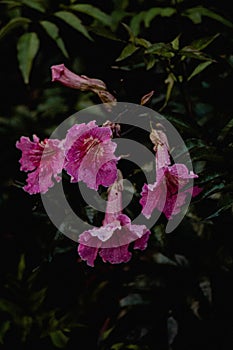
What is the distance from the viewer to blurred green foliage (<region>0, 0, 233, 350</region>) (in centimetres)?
195

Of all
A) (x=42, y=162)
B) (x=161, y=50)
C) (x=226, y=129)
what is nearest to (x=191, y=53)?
(x=161, y=50)

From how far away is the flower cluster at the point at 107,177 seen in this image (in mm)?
1484

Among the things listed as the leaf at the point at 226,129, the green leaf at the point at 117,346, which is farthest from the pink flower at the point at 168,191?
the green leaf at the point at 117,346

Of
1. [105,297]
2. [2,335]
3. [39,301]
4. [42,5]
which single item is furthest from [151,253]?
[42,5]

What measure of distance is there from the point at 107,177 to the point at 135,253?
0.52m

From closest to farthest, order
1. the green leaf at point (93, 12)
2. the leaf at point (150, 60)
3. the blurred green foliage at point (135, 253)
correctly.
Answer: the leaf at point (150, 60)
the blurred green foliage at point (135, 253)
the green leaf at point (93, 12)

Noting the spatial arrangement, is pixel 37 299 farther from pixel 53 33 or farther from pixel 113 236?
pixel 53 33

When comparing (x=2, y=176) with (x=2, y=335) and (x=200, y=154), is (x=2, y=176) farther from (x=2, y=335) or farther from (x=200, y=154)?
(x=200, y=154)

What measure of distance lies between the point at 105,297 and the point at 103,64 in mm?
930

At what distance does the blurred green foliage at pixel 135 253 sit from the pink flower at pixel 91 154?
9.3 inches

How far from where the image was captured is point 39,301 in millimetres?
2236

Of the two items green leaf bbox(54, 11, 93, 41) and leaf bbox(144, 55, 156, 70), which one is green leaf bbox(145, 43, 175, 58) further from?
green leaf bbox(54, 11, 93, 41)

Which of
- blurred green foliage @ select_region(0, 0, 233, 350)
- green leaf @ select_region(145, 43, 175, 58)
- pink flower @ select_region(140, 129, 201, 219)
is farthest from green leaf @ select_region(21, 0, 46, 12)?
pink flower @ select_region(140, 129, 201, 219)

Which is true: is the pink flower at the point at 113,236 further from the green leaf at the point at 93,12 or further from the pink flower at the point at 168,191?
the green leaf at the point at 93,12
